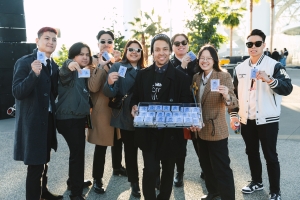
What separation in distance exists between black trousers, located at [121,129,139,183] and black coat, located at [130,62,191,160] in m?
0.77

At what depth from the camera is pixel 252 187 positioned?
4430 mm

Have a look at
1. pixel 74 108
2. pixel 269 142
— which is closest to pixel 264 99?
pixel 269 142

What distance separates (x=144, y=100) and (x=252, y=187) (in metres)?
2.06

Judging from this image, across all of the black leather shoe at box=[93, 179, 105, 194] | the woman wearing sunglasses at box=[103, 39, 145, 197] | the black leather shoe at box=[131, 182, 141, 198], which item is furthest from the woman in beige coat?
the black leather shoe at box=[131, 182, 141, 198]

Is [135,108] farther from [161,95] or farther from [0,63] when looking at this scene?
[0,63]

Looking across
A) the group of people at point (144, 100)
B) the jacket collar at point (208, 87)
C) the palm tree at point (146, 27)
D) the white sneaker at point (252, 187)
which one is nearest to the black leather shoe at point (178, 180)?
the group of people at point (144, 100)

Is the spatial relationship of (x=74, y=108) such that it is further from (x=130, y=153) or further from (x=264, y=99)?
(x=264, y=99)

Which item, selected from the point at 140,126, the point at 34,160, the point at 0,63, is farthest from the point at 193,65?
the point at 0,63

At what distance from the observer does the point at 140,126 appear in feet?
11.2

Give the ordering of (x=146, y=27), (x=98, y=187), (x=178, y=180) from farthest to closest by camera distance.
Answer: (x=146, y=27) → (x=178, y=180) → (x=98, y=187)

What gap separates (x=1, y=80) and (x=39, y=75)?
734cm

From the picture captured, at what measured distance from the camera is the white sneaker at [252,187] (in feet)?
14.4

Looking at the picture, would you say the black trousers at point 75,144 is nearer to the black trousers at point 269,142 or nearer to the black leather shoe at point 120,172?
the black leather shoe at point 120,172

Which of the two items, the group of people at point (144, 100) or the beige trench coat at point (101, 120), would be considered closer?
the group of people at point (144, 100)
